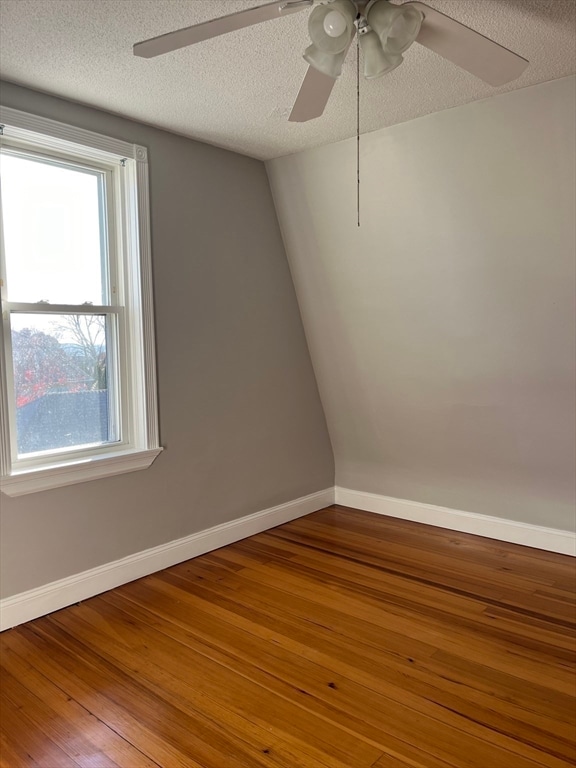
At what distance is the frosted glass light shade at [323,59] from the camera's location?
1.66m

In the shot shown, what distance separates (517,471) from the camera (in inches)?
143

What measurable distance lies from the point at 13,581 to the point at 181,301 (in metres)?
1.69

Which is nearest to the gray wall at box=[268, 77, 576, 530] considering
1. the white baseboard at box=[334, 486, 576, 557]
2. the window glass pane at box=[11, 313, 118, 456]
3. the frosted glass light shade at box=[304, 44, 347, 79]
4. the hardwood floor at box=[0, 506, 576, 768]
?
the white baseboard at box=[334, 486, 576, 557]

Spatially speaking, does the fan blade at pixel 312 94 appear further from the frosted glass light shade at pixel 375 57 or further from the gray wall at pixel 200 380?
the gray wall at pixel 200 380

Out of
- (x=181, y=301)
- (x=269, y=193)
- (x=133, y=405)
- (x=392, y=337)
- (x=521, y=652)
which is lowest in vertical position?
(x=521, y=652)

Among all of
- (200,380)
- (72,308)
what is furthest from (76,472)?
(200,380)

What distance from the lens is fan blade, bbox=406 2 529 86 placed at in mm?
1576

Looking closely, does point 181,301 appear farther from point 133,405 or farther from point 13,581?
point 13,581

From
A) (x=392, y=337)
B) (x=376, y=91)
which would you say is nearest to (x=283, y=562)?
(x=392, y=337)

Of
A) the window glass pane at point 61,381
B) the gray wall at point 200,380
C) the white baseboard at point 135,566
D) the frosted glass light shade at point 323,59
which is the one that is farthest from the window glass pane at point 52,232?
the frosted glass light shade at point 323,59

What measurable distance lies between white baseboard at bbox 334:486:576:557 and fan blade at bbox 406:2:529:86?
275cm

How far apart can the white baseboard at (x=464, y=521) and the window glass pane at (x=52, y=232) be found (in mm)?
2460

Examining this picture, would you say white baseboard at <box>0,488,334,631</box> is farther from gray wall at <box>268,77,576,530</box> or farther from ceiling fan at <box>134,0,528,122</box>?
ceiling fan at <box>134,0,528,122</box>

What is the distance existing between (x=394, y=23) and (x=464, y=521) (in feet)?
10.4
